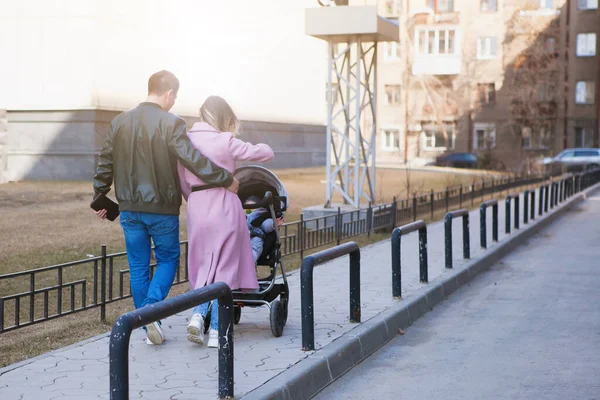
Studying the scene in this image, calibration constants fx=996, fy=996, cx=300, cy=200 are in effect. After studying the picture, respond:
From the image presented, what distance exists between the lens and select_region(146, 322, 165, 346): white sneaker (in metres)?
6.71

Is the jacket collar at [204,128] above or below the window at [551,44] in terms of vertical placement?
below

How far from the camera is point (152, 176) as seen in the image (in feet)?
22.1

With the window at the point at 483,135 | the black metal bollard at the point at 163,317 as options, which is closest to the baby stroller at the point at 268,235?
the black metal bollard at the point at 163,317

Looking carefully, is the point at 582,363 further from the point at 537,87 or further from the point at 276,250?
the point at 537,87

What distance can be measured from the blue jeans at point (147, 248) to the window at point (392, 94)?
5977 centimetres

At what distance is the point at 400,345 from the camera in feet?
25.3

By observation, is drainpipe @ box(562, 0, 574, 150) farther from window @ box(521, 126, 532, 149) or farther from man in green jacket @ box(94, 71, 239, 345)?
man in green jacket @ box(94, 71, 239, 345)

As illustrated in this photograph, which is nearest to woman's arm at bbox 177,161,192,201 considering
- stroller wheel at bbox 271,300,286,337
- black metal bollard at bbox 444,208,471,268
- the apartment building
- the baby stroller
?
the baby stroller

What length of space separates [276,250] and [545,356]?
82.4 inches

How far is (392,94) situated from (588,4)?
45.1 feet

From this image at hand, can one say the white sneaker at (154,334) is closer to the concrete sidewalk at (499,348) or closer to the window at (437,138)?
the concrete sidewalk at (499,348)

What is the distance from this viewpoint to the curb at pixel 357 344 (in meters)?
5.73

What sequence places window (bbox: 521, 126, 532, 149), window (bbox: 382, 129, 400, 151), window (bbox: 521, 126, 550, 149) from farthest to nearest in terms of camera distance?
1. window (bbox: 382, 129, 400, 151)
2. window (bbox: 521, 126, 550, 149)
3. window (bbox: 521, 126, 532, 149)

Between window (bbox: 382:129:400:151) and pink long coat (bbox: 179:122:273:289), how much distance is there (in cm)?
Answer: 5997
